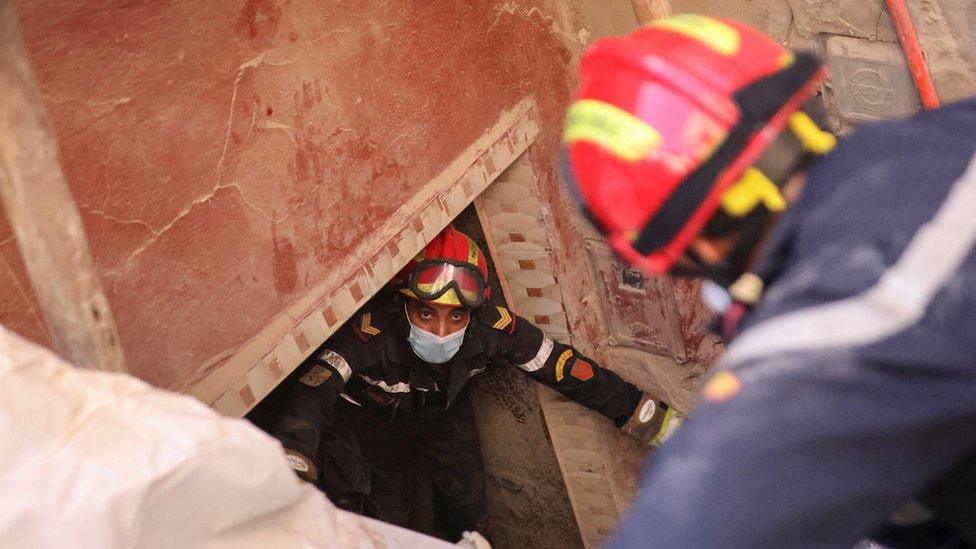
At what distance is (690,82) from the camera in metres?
1.35

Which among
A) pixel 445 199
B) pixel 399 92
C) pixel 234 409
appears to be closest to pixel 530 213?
pixel 445 199

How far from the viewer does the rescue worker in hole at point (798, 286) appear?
110 centimetres

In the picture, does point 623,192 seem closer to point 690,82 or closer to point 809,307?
point 690,82

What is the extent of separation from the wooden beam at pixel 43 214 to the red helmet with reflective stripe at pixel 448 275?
7.11ft

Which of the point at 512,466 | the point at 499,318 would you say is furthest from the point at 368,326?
the point at 512,466

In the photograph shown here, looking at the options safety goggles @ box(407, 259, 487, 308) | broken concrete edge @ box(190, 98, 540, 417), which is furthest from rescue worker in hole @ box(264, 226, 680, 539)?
broken concrete edge @ box(190, 98, 540, 417)

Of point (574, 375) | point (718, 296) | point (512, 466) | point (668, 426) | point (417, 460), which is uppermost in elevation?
point (718, 296)

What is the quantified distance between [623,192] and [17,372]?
97cm

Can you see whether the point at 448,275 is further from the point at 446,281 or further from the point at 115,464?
the point at 115,464

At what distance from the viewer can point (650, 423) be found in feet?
13.5

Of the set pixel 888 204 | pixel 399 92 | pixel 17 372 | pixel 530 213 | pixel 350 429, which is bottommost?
pixel 350 429

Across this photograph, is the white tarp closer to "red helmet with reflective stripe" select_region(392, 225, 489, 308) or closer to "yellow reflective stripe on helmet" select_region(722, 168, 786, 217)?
"yellow reflective stripe on helmet" select_region(722, 168, 786, 217)

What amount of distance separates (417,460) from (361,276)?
1727 mm

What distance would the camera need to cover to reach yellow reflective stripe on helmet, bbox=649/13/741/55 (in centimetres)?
142
